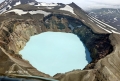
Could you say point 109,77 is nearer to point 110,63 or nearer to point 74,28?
point 110,63

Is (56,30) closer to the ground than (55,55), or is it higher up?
closer to the ground

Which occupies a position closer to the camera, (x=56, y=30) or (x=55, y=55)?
(x=55, y=55)

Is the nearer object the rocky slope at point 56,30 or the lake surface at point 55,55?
the rocky slope at point 56,30

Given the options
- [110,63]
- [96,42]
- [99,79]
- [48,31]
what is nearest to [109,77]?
[99,79]

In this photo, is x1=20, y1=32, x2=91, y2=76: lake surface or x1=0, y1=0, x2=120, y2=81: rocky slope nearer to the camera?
x1=0, y1=0, x2=120, y2=81: rocky slope
